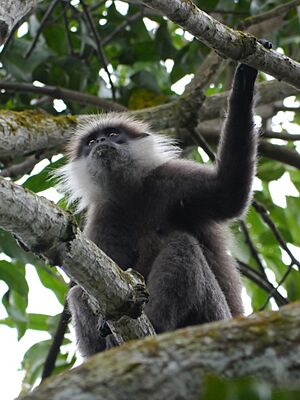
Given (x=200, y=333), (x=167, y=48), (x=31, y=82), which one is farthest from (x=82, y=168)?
(x=200, y=333)

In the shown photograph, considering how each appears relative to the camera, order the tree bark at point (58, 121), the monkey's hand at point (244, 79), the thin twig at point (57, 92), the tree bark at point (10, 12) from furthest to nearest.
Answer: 1. the thin twig at point (57, 92)
2. the tree bark at point (58, 121)
3. the monkey's hand at point (244, 79)
4. the tree bark at point (10, 12)

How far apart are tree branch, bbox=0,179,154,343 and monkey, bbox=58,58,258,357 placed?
68 cm

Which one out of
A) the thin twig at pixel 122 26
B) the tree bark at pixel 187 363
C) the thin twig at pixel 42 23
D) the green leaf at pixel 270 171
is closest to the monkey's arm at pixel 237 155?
the green leaf at pixel 270 171

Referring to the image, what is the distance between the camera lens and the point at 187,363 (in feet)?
4.98

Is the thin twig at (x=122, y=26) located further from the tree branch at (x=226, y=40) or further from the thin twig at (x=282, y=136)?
the tree branch at (x=226, y=40)

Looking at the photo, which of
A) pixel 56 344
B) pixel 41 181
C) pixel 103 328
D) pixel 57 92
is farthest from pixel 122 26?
pixel 103 328

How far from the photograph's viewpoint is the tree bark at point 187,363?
146 centimetres

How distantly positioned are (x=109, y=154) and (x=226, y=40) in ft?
6.43

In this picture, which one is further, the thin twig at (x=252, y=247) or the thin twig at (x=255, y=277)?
the thin twig at (x=252, y=247)

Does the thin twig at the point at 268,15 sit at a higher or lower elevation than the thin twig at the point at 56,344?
higher

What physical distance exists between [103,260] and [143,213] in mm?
2101

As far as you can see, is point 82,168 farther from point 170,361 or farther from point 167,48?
point 170,361

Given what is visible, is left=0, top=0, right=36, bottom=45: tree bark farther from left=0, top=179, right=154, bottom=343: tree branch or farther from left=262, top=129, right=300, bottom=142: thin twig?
left=262, top=129, right=300, bottom=142: thin twig

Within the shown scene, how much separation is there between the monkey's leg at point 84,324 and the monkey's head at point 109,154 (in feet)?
3.32
